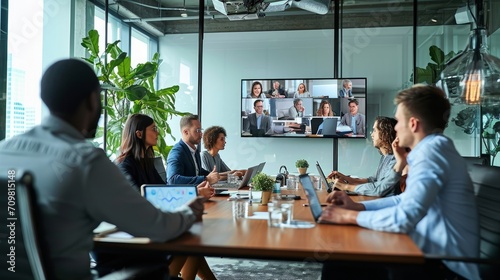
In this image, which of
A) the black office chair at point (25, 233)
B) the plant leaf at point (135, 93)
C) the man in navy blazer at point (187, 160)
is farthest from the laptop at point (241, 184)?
the plant leaf at point (135, 93)

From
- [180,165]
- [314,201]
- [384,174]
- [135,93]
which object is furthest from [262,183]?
[135,93]

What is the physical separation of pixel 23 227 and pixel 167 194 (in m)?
0.84

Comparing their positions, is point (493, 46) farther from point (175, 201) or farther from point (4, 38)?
point (4, 38)

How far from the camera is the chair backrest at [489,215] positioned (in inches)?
74.5

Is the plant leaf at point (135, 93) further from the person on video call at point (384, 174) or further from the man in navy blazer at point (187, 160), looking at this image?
the person on video call at point (384, 174)

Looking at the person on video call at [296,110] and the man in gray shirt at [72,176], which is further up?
the person on video call at [296,110]

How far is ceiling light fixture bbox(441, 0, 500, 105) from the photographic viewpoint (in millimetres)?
2895

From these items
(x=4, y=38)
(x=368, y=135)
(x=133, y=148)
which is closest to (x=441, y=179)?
(x=133, y=148)

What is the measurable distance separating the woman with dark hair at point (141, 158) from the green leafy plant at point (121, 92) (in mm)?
2539

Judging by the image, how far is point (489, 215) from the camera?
1.97m

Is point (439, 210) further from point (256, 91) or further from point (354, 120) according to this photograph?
point (256, 91)

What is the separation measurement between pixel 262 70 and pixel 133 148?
414 cm

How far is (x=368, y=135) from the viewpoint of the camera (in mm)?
6434

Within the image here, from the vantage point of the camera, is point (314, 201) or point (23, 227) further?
point (314, 201)
